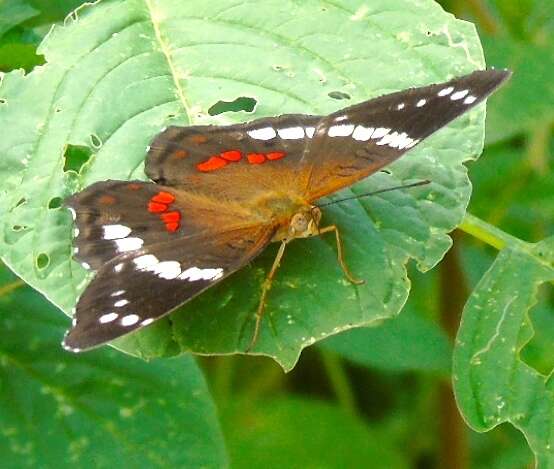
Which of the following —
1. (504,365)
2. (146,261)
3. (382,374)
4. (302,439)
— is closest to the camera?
(146,261)

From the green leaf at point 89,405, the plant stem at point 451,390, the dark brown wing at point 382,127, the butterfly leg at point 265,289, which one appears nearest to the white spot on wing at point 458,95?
the dark brown wing at point 382,127

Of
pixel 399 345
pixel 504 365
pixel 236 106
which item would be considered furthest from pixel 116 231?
pixel 399 345

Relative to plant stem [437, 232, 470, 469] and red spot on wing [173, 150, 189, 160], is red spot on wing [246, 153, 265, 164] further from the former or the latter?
plant stem [437, 232, 470, 469]

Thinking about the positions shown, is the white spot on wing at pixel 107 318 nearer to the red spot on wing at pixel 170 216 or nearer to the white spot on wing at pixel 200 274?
the white spot on wing at pixel 200 274

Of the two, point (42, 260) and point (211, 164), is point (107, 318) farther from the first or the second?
point (211, 164)

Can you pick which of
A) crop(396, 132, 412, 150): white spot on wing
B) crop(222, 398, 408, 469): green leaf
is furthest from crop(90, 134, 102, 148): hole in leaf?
crop(222, 398, 408, 469): green leaf

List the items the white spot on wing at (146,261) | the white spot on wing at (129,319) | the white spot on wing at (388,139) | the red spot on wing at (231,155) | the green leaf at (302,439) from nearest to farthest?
the white spot on wing at (129,319) < the white spot on wing at (146,261) < the white spot on wing at (388,139) < the red spot on wing at (231,155) < the green leaf at (302,439)

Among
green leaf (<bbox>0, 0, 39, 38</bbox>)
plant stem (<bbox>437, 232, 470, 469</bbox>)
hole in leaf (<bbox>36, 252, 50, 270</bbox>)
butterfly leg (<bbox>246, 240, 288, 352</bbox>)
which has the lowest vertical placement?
plant stem (<bbox>437, 232, 470, 469</bbox>)
